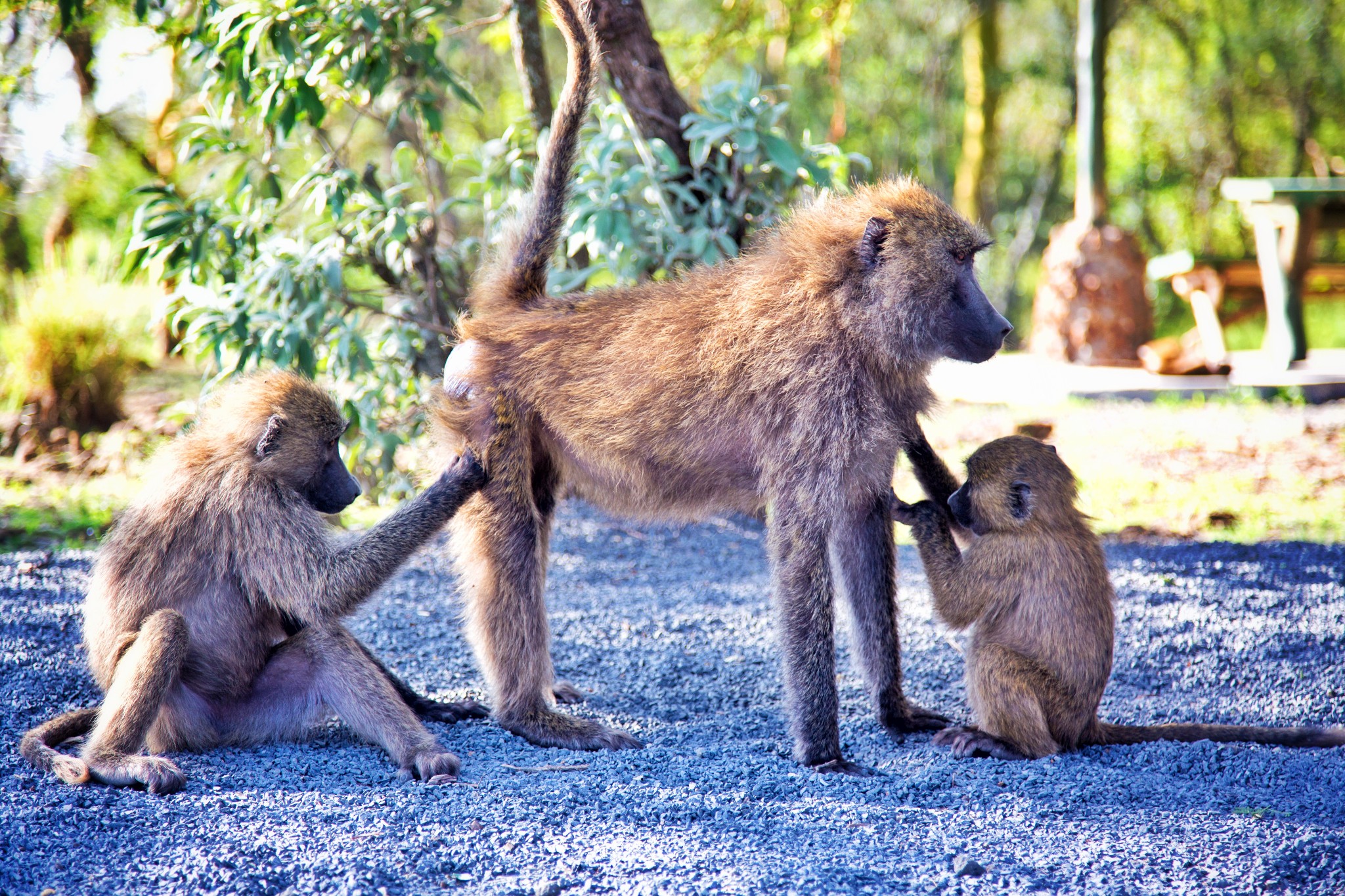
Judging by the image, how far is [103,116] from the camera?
35.7 feet

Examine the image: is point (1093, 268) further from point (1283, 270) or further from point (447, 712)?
point (447, 712)

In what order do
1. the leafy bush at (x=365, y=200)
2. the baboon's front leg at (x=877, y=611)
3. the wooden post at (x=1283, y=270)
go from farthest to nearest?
the wooden post at (x=1283, y=270), the leafy bush at (x=365, y=200), the baboon's front leg at (x=877, y=611)

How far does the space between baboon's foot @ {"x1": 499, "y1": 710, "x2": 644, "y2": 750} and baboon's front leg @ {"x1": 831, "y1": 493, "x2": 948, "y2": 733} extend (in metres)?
0.71

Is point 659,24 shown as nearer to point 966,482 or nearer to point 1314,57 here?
Result: point 1314,57

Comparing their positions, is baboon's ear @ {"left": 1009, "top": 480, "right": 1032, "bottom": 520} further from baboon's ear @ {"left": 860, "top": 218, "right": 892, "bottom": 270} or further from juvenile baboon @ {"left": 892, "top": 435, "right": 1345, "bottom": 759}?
baboon's ear @ {"left": 860, "top": 218, "right": 892, "bottom": 270}

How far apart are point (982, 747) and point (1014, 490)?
2.22ft

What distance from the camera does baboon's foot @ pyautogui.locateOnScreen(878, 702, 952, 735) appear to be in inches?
120

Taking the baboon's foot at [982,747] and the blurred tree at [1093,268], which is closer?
the baboon's foot at [982,747]

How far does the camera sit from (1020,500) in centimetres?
283

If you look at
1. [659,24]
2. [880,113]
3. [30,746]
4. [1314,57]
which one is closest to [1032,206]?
[880,113]

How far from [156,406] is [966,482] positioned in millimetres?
7603

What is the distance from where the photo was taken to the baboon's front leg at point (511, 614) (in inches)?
116

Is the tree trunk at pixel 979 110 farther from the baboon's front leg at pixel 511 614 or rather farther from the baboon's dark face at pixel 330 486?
the baboon's dark face at pixel 330 486

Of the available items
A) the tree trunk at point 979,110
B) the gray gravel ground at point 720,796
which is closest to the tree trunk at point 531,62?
the gray gravel ground at point 720,796
